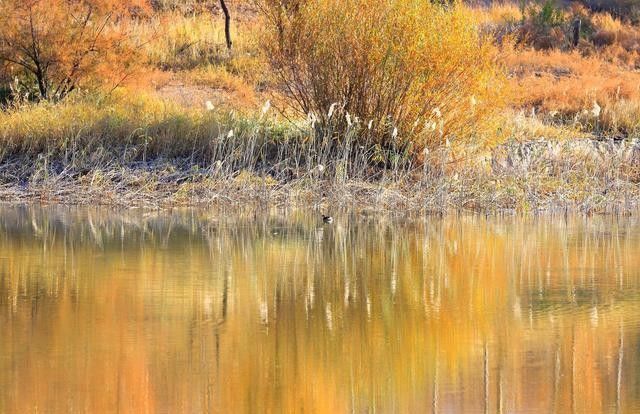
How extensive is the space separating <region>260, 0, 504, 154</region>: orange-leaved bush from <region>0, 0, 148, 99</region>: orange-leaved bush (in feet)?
14.1

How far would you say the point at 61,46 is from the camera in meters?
22.1

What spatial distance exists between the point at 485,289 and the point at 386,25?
26.9 ft

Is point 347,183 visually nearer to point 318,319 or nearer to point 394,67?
point 394,67

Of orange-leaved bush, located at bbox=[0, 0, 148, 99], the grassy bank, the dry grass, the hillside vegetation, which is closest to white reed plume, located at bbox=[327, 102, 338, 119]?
the hillside vegetation

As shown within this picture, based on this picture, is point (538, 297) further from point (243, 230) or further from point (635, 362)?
point (243, 230)

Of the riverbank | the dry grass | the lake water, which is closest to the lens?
the lake water

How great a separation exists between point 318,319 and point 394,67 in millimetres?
9566

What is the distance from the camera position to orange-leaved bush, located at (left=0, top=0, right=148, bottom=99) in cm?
→ 2200

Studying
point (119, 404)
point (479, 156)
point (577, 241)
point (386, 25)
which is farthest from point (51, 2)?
point (119, 404)

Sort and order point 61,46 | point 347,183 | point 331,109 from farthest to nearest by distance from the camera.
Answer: point 61,46
point 347,183
point 331,109

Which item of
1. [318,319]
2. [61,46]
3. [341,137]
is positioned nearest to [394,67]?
[341,137]

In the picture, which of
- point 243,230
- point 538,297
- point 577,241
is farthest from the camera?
point 243,230

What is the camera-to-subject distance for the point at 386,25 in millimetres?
18594

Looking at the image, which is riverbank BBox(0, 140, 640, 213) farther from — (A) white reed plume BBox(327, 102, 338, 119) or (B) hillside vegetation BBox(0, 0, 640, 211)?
(A) white reed plume BBox(327, 102, 338, 119)
